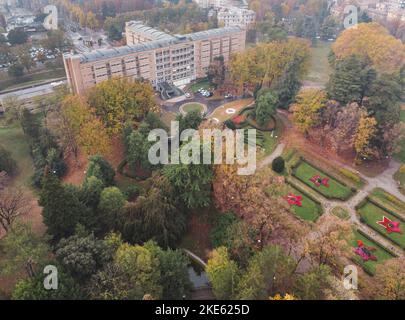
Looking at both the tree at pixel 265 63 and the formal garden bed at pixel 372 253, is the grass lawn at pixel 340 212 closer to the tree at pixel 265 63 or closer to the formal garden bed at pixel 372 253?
the formal garden bed at pixel 372 253

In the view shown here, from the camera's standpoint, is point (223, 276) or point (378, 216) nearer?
point (223, 276)

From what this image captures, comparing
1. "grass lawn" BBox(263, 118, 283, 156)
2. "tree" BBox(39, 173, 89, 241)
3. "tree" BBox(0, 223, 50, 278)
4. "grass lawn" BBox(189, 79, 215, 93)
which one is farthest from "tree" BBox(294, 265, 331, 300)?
"grass lawn" BBox(189, 79, 215, 93)

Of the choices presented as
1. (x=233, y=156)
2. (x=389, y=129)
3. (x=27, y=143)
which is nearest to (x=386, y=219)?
(x=389, y=129)

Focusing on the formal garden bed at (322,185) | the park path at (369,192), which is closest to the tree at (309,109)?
the park path at (369,192)

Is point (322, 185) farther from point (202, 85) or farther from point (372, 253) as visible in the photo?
point (202, 85)

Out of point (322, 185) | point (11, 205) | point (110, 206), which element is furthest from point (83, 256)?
point (322, 185)

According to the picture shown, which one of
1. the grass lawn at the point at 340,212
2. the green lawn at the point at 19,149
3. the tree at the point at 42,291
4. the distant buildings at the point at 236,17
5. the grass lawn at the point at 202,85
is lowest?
the green lawn at the point at 19,149
